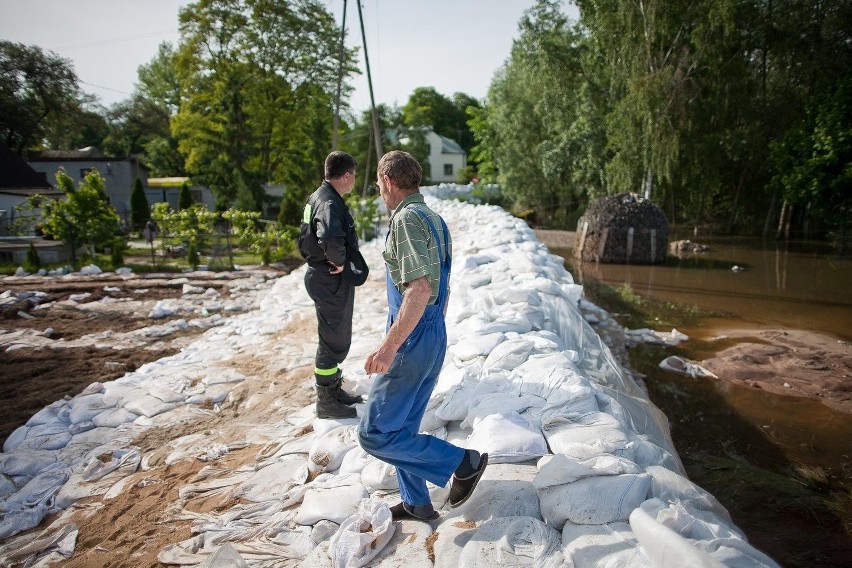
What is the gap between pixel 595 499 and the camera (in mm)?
1699

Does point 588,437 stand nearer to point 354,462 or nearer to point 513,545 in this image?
point 513,545

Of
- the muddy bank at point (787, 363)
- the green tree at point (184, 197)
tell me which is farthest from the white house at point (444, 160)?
the muddy bank at point (787, 363)

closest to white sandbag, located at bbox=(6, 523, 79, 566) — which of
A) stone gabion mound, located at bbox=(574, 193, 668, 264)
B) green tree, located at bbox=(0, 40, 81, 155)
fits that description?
stone gabion mound, located at bbox=(574, 193, 668, 264)

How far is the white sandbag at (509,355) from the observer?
9.77ft

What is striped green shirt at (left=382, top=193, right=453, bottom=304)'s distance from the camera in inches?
66.5

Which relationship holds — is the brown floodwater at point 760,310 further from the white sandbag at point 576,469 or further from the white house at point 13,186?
the white house at point 13,186

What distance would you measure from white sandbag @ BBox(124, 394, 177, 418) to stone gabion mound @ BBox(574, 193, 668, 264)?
922 cm

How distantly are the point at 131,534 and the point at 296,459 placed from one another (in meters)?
0.73

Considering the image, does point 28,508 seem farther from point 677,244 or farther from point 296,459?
point 677,244

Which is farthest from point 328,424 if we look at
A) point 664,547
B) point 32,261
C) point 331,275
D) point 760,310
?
point 32,261

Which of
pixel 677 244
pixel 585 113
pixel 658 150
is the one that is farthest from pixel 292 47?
pixel 677 244

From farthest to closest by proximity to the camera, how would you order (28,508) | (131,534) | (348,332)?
(348,332) < (28,508) < (131,534)

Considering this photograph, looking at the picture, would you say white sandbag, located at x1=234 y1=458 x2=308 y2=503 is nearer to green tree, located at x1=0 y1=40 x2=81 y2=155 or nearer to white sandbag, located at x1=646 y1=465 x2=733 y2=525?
white sandbag, located at x1=646 y1=465 x2=733 y2=525

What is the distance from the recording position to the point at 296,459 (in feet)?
8.55
